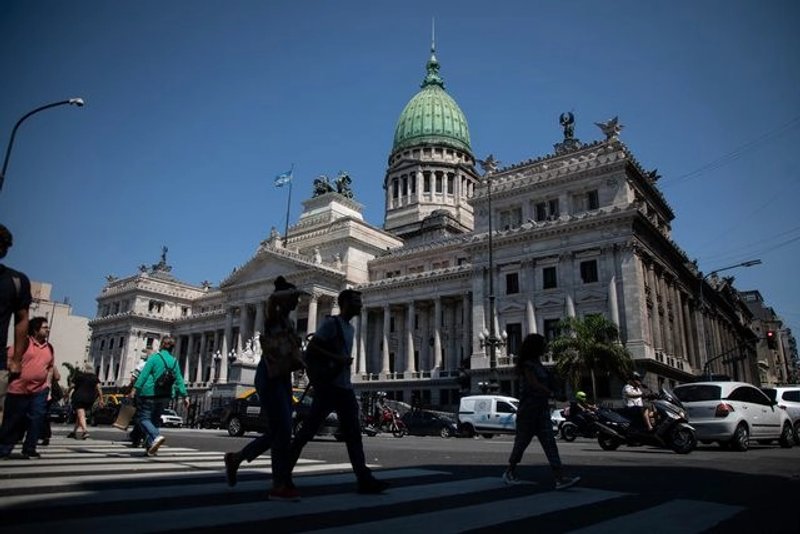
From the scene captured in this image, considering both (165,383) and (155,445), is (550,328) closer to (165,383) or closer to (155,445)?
(165,383)

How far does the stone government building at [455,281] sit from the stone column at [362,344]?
0.39ft

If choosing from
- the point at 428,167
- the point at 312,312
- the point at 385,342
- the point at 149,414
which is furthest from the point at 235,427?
the point at 428,167

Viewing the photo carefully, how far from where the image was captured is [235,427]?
18.7 meters

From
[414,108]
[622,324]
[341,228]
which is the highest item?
[414,108]

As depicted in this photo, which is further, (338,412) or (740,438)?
(740,438)

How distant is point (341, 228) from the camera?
56.7 m

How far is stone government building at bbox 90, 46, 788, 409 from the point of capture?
36.4m

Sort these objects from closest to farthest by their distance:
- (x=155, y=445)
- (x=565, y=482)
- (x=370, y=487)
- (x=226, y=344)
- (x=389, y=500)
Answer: (x=389, y=500) → (x=370, y=487) → (x=565, y=482) → (x=155, y=445) → (x=226, y=344)

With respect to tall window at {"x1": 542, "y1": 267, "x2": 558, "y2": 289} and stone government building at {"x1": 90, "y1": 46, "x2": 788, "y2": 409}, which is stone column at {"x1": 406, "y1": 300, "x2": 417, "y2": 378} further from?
tall window at {"x1": 542, "y1": 267, "x2": 558, "y2": 289}

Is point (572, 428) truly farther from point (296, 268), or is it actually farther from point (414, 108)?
point (414, 108)

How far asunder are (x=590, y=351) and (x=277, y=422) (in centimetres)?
2803

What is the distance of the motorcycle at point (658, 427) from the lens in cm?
1297

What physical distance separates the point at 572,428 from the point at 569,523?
18.9m

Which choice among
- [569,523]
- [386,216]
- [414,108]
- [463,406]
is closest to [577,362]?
[463,406]
